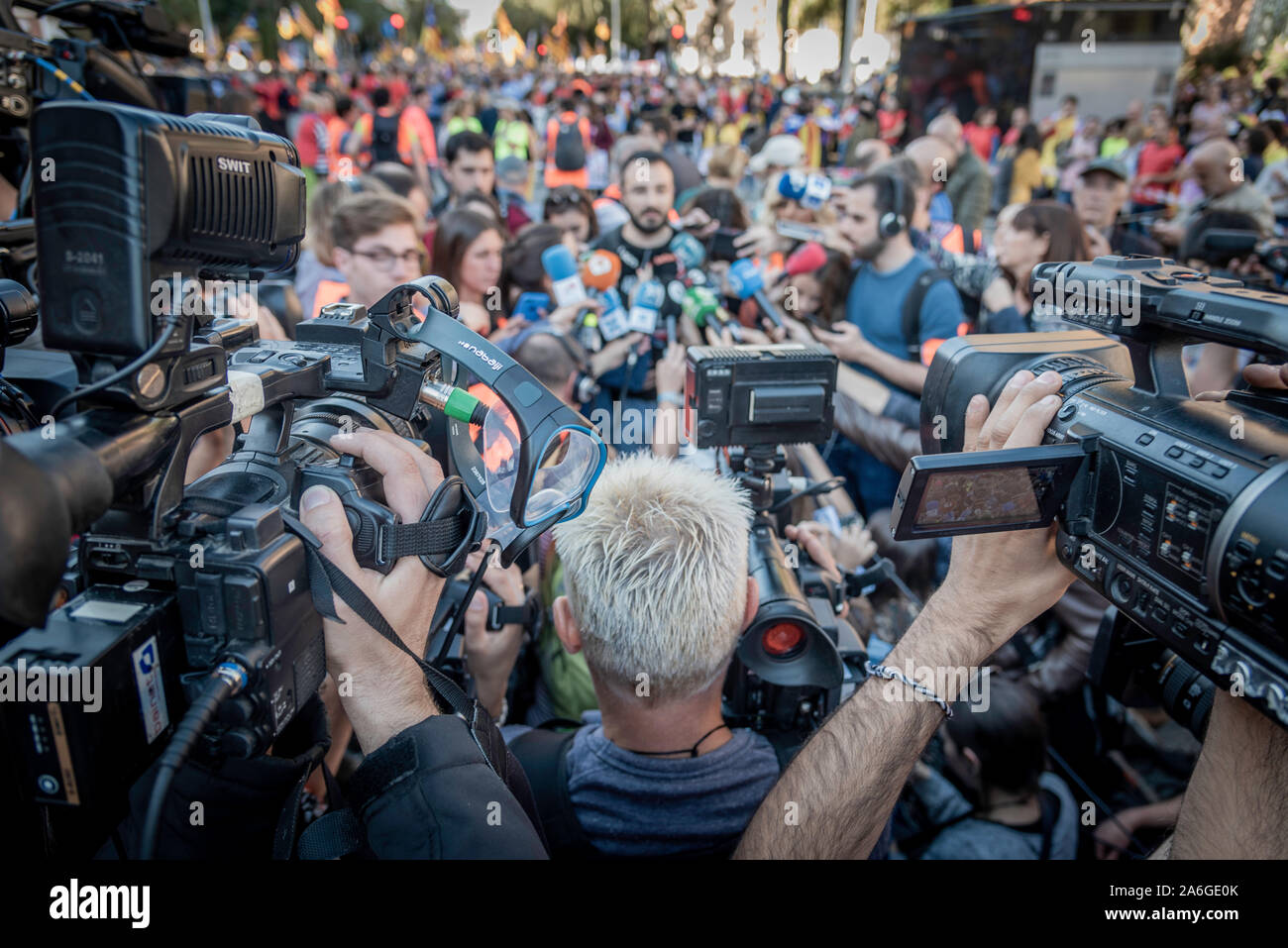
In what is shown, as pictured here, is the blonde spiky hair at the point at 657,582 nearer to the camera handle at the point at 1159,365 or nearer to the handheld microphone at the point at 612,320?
the camera handle at the point at 1159,365

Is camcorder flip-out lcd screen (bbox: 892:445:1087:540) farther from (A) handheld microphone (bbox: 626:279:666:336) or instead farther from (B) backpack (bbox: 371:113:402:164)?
(B) backpack (bbox: 371:113:402:164)

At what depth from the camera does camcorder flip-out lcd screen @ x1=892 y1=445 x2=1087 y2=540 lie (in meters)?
1.15

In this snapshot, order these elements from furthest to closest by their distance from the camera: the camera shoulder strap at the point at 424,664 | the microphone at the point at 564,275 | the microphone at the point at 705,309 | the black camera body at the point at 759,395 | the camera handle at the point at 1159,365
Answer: the microphone at the point at 564,275, the microphone at the point at 705,309, the black camera body at the point at 759,395, the camera handle at the point at 1159,365, the camera shoulder strap at the point at 424,664

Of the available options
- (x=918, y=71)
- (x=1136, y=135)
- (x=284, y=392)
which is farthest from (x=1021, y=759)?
(x=918, y=71)

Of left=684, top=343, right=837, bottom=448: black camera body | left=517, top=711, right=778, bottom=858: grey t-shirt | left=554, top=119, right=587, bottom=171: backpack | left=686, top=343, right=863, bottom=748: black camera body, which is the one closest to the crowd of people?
left=517, top=711, right=778, bottom=858: grey t-shirt

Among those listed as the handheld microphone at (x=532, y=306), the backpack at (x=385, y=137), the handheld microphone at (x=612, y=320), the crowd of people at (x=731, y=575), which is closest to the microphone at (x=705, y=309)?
the crowd of people at (x=731, y=575)

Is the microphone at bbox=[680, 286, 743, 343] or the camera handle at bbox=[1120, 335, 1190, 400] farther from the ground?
the microphone at bbox=[680, 286, 743, 343]

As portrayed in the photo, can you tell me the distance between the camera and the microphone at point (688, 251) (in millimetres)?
4086

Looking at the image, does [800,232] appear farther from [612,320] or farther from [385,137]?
[385,137]

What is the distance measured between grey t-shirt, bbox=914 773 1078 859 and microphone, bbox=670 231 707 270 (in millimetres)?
2717

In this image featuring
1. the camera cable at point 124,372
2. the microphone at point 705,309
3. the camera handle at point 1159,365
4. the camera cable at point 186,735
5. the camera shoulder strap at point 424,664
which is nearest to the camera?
the camera cable at point 186,735

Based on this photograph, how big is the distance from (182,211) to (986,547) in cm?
124

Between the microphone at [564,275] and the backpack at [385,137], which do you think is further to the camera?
the backpack at [385,137]

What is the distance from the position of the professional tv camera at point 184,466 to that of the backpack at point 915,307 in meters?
3.06
